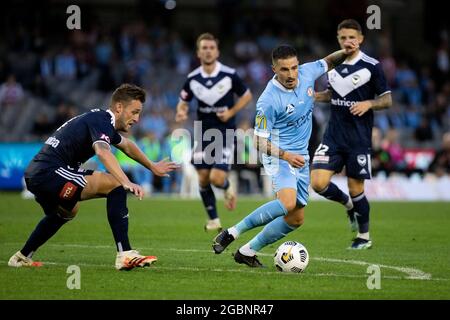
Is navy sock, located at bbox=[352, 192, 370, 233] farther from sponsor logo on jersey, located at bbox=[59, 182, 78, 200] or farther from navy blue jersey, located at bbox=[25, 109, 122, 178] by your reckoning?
sponsor logo on jersey, located at bbox=[59, 182, 78, 200]

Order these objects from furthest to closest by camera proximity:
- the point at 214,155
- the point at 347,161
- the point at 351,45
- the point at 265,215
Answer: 1. the point at 214,155
2. the point at 347,161
3. the point at 351,45
4. the point at 265,215

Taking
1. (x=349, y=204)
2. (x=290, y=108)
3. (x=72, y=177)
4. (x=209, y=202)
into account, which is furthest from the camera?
(x=209, y=202)

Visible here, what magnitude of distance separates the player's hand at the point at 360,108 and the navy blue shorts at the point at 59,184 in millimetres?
4043

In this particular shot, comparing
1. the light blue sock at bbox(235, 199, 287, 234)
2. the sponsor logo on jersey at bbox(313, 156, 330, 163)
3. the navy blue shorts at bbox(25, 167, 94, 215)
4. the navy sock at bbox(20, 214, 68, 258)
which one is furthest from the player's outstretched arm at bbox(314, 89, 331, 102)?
the navy sock at bbox(20, 214, 68, 258)

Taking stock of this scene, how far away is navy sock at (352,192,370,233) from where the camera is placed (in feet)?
42.3

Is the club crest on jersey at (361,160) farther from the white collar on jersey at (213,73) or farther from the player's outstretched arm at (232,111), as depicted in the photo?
the white collar on jersey at (213,73)

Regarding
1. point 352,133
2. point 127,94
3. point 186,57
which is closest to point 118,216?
point 127,94

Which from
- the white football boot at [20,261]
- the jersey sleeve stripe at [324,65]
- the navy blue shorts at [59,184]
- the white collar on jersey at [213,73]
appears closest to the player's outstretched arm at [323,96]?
the jersey sleeve stripe at [324,65]

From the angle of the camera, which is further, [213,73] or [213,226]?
[213,73]

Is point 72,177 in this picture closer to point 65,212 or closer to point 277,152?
point 65,212

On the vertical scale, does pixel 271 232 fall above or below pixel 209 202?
above

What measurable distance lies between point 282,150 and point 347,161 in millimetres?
3298

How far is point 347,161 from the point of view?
520 inches
